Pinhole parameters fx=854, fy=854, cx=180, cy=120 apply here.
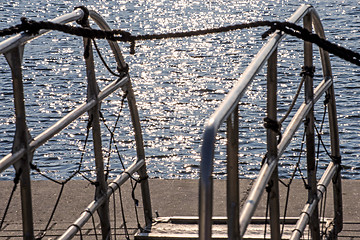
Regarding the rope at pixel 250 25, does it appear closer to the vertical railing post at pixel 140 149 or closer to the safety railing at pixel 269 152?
the safety railing at pixel 269 152

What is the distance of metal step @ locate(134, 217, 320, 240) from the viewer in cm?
615

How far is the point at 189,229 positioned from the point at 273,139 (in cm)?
250

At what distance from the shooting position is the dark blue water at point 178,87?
10.6 m

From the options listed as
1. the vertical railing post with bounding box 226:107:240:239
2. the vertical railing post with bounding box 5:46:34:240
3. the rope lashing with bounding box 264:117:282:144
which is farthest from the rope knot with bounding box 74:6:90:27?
the vertical railing post with bounding box 226:107:240:239

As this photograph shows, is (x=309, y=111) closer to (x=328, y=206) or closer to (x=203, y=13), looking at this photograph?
(x=328, y=206)

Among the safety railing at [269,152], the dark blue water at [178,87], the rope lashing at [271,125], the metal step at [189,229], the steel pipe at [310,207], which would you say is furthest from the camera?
the dark blue water at [178,87]

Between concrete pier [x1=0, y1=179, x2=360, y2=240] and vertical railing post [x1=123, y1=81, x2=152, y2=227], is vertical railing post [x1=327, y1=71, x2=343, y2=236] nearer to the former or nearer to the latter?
concrete pier [x1=0, y1=179, x2=360, y2=240]

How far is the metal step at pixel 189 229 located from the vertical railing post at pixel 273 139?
168 centimetres

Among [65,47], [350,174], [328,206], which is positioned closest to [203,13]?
[65,47]

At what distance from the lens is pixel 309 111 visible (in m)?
5.19

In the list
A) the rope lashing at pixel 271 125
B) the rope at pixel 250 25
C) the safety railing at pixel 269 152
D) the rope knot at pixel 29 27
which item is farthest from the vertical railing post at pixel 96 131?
the rope lashing at pixel 271 125

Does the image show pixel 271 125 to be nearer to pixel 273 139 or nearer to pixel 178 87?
pixel 273 139

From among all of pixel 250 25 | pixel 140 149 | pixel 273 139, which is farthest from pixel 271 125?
pixel 140 149

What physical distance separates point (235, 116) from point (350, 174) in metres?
6.76
